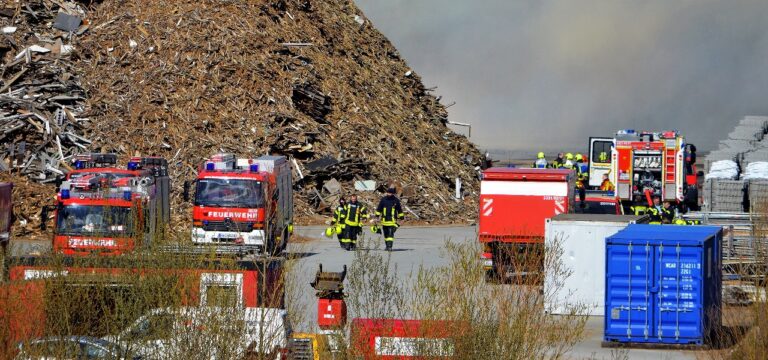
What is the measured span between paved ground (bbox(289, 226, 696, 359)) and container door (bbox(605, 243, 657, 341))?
355 millimetres

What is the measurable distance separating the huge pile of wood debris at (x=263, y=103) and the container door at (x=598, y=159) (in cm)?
619

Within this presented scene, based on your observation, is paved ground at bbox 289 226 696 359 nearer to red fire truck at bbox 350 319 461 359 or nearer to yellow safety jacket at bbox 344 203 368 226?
yellow safety jacket at bbox 344 203 368 226

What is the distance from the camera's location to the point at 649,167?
33.3 metres

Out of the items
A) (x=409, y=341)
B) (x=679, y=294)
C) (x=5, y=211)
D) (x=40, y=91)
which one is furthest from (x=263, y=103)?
(x=409, y=341)

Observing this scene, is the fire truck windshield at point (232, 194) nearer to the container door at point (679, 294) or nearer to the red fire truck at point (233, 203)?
the red fire truck at point (233, 203)

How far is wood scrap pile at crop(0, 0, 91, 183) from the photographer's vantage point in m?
40.8

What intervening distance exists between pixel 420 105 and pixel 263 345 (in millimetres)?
44724

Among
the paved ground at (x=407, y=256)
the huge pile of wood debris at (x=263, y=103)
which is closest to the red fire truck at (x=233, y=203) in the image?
the paved ground at (x=407, y=256)

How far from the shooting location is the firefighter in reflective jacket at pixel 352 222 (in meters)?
31.4

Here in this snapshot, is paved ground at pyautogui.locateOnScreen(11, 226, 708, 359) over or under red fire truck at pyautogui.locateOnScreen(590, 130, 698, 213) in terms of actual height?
under

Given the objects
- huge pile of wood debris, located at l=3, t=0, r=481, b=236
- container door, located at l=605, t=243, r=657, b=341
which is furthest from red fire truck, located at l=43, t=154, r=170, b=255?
huge pile of wood debris, located at l=3, t=0, r=481, b=236

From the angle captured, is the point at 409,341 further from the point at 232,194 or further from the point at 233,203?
the point at 232,194

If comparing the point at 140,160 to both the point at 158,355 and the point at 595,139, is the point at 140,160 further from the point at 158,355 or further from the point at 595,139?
the point at 158,355

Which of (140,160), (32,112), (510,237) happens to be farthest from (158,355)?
(32,112)
